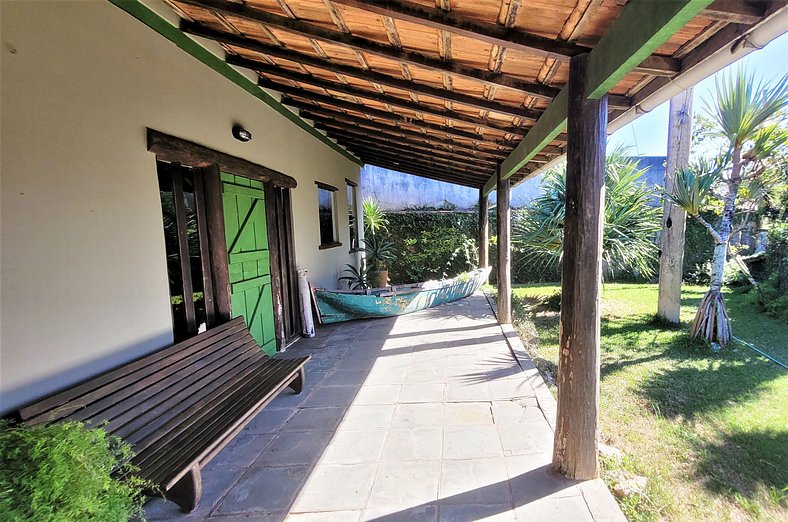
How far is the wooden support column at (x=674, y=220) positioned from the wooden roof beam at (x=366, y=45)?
13.8 feet

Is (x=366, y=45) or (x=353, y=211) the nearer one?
(x=366, y=45)

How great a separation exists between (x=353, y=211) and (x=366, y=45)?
5.62 m

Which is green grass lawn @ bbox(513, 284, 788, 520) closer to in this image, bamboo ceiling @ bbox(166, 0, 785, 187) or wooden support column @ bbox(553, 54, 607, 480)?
wooden support column @ bbox(553, 54, 607, 480)

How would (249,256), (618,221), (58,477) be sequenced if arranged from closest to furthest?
(58,477) → (249,256) → (618,221)

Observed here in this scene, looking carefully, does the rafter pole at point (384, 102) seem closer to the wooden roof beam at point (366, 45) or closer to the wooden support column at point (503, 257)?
the wooden roof beam at point (366, 45)

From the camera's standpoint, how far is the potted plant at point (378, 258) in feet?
22.6

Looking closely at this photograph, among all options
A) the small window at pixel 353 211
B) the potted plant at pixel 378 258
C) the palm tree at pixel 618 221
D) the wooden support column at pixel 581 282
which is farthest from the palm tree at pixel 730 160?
the small window at pixel 353 211

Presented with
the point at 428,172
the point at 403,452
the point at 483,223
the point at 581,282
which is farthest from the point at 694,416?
the point at 428,172

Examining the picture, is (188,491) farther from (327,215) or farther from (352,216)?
(352,216)

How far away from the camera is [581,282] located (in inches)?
70.9

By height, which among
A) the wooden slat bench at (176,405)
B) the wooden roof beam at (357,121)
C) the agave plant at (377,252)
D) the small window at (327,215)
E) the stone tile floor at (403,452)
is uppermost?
the wooden roof beam at (357,121)

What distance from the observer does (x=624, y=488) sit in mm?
1820

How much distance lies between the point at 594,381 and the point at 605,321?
14.8 ft

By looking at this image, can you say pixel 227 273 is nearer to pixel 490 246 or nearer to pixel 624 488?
pixel 624 488
